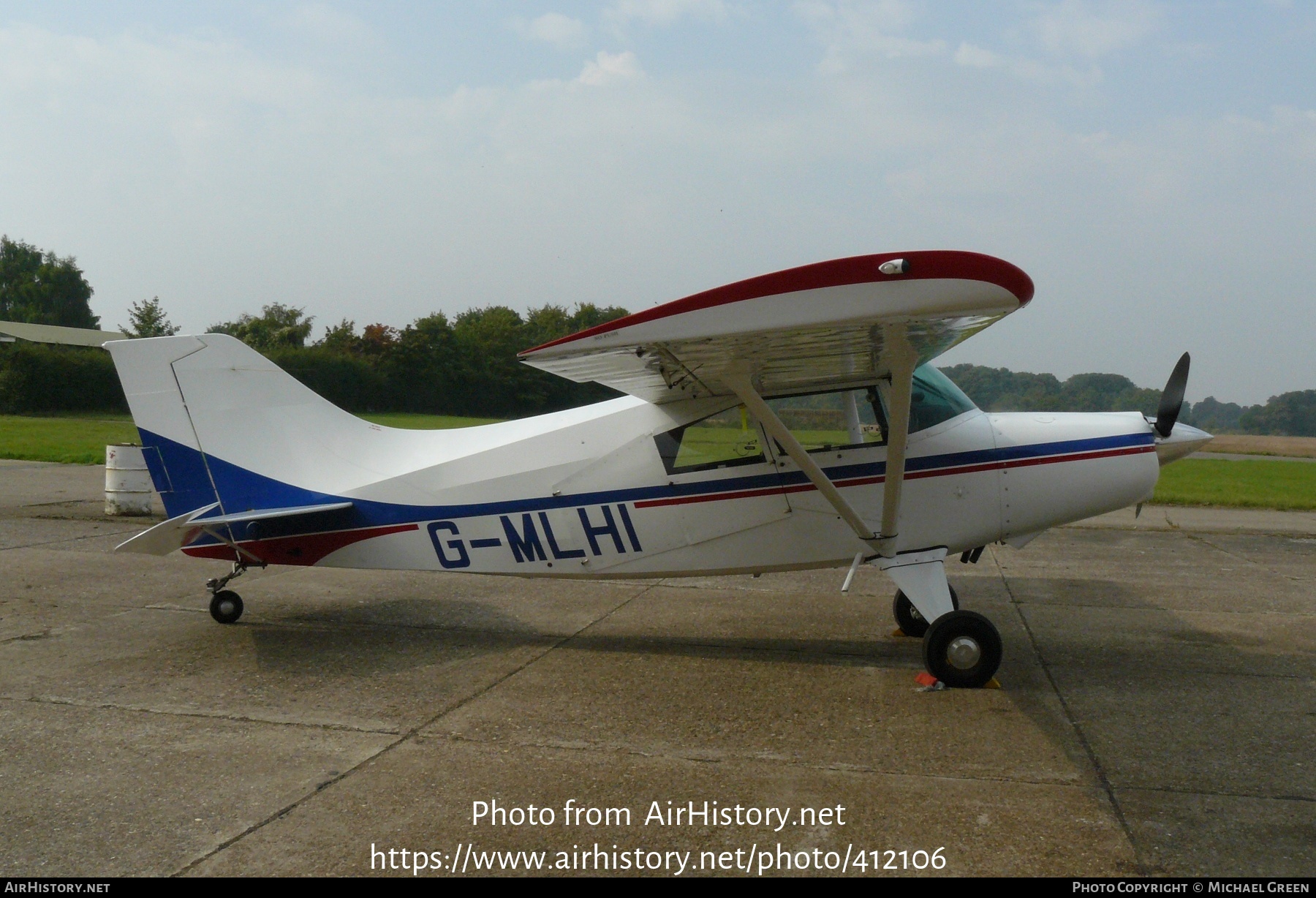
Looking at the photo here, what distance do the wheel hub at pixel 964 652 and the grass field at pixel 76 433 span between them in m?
11.7

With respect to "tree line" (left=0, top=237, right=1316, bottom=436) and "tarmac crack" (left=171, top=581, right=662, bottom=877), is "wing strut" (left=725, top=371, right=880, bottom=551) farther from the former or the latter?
"tree line" (left=0, top=237, right=1316, bottom=436)

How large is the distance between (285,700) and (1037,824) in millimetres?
4226

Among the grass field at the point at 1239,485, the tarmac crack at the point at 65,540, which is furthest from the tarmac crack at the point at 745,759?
the grass field at the point at 1239,485

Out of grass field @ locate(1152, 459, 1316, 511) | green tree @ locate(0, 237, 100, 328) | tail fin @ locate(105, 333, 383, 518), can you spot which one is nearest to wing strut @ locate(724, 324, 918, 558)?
tail fin @ locate(105, 333, 383, 518)

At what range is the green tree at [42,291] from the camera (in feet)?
251

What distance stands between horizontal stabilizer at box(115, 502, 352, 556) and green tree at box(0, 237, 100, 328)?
83.4m

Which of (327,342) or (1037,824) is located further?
(327,342)

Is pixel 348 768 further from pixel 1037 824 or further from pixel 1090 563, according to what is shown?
pixel 1090 563

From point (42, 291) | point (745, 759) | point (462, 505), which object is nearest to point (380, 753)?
point (745, 759)

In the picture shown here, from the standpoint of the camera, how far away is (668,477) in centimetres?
656

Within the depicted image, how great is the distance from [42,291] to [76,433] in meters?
59.6

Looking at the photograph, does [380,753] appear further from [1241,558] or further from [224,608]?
[1241,558]

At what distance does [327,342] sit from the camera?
3662cm
